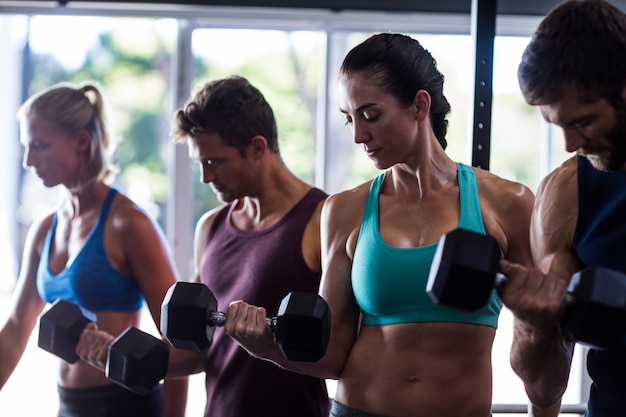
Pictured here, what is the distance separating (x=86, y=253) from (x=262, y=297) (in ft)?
1.80

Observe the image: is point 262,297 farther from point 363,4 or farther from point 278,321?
point 363,4

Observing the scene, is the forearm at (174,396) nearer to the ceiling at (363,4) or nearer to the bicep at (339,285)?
the bicep at (339,285)

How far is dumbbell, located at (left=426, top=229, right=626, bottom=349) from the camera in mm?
996

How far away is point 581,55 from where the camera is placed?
1.03 m

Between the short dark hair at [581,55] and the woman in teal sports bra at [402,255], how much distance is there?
31cm

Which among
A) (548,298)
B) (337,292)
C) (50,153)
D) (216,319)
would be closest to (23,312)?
(50,153)

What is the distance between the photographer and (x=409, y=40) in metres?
1.42

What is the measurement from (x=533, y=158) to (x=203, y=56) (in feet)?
9.11

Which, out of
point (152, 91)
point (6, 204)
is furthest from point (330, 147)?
point (152, 91)

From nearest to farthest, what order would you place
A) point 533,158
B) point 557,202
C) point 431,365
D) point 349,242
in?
point 557,202 < point 431,365 < point 349,242 < point 533,158

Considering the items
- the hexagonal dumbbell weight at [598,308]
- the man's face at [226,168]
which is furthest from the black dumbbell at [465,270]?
the man's face at [226,168]

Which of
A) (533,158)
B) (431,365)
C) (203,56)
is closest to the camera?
(431,365)

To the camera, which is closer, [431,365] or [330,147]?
[431,365]

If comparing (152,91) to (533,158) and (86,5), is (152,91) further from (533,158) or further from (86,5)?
(86,5)
